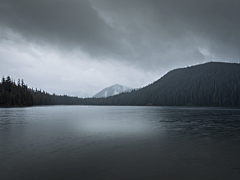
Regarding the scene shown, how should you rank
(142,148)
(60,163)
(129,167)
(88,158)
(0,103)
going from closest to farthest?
(129,167) → (60,163) → (88,158) → (142,148) → (0,103)

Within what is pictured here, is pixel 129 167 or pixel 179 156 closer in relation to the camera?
pixel 129 167

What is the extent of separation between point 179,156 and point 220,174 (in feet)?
15.5

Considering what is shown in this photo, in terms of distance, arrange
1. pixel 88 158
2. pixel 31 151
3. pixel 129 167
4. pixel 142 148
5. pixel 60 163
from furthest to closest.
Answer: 1. pixel 142 148
2. pixel 31 151
3. pixel 88 158
4. pixel 60 163
5. pixel 129 167

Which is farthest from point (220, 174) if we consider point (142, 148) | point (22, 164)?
point (22, 164)

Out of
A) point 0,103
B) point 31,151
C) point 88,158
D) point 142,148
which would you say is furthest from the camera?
point 0,103

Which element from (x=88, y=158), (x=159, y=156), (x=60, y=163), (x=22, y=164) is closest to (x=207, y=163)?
(x=159, y=156)

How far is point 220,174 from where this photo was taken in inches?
478

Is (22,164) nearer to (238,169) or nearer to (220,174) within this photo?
(220,174)

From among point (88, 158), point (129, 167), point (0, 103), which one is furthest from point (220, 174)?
point (0, 103)

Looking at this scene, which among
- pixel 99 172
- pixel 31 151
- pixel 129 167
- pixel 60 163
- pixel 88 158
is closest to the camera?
pixel 99 172

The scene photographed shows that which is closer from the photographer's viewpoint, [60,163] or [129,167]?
[129,167]

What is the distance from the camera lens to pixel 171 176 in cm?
1180

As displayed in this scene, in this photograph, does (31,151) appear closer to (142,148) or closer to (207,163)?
(142,148)

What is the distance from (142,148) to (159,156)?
3.45 m
